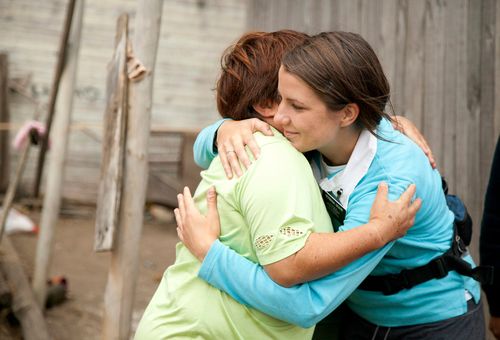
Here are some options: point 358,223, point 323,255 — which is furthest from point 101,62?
point 323,255

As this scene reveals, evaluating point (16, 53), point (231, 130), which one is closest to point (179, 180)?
point (16, 53)

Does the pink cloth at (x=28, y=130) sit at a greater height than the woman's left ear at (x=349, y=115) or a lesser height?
lesser

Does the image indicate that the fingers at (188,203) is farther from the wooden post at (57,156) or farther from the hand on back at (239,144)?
the wooden post at (57,156)

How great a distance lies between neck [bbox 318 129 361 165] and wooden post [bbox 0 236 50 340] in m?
3.67

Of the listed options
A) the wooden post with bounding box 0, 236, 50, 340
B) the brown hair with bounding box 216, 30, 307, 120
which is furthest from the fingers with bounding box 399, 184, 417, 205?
the wooden post with bounding box 0, 236, 50, 340

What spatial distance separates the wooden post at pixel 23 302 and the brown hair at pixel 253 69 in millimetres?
3572

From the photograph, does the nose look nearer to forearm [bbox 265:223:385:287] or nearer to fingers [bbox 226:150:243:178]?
fingers [bbox 226:150:243:178]

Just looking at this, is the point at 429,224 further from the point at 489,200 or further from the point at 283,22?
the point at 283,22

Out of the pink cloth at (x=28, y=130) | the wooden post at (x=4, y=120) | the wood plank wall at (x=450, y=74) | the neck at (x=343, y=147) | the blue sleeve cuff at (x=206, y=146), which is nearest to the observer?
the neck at (x=343, y=147)

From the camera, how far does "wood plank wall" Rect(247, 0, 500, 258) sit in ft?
11.8

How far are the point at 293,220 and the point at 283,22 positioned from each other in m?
3.88

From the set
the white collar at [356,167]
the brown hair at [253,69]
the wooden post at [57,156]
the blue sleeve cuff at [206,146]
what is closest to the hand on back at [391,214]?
the white collar at [356,167]

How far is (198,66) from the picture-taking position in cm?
1137

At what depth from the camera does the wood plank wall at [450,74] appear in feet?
11.8
